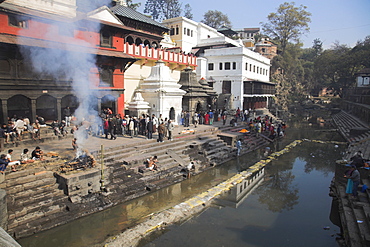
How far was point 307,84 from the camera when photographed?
56.8 meters

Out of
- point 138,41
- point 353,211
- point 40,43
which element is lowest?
point 353,211

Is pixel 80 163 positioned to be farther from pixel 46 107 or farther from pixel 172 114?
pixel 172 114

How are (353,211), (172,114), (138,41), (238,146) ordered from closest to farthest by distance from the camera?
1. (353,211)
2. (238,146)
3. (172,114)
4. (138,41)

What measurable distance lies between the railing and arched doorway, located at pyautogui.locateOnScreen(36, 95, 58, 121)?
6.20m

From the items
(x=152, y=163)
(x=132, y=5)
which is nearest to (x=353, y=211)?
(x=152, y=163)

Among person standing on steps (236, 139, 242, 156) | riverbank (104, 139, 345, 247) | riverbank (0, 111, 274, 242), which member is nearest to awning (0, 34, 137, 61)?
riverbank (0, 111, 274, 242)

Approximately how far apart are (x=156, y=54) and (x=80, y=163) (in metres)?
14.7

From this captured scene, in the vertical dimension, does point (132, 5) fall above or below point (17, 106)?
above

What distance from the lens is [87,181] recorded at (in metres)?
8.86

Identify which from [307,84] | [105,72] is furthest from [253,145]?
[307,84]

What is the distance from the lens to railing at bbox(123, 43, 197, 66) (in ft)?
65.1

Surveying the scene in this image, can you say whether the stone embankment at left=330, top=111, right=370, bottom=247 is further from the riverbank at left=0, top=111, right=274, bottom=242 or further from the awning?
the awning

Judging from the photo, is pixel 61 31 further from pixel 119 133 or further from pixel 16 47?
pixel 119 133

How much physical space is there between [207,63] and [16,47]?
77.4ft
